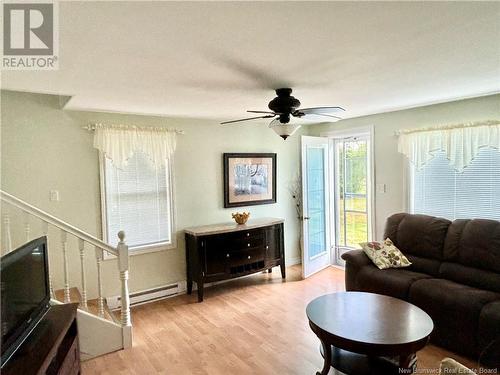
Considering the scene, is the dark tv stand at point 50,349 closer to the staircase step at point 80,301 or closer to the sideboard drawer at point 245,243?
the staircase step at point 80,301

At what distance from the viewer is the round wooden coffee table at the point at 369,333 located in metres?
1.96

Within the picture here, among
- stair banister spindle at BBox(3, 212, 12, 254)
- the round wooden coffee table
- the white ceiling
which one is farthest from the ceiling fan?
stair banister spindle at BBox(3, 212, 12, 254)

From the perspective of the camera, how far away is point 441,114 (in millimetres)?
3725

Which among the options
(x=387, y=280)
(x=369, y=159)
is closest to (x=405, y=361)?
(x=387, y=280)

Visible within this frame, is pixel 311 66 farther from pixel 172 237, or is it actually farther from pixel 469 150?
pixel 172 237

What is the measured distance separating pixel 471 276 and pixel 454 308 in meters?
0.55

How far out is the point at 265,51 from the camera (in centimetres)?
188

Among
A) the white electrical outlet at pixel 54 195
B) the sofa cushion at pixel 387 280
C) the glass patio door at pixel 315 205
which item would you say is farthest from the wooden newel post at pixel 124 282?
the glass patio door at pixel 315 205

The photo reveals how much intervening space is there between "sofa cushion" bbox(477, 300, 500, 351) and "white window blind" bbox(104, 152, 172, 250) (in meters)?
3.31

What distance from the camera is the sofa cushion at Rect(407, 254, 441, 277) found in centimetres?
325

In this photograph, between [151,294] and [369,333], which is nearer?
[369,333]

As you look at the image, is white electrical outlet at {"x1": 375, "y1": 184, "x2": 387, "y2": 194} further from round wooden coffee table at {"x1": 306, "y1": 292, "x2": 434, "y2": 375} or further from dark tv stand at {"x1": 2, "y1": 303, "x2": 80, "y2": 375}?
dark tv stand at {"x1": 2, "y1": 303, "x2": 80, "y2": 375}

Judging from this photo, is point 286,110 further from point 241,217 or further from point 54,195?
point 54,195

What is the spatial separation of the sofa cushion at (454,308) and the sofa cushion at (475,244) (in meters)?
0.32
